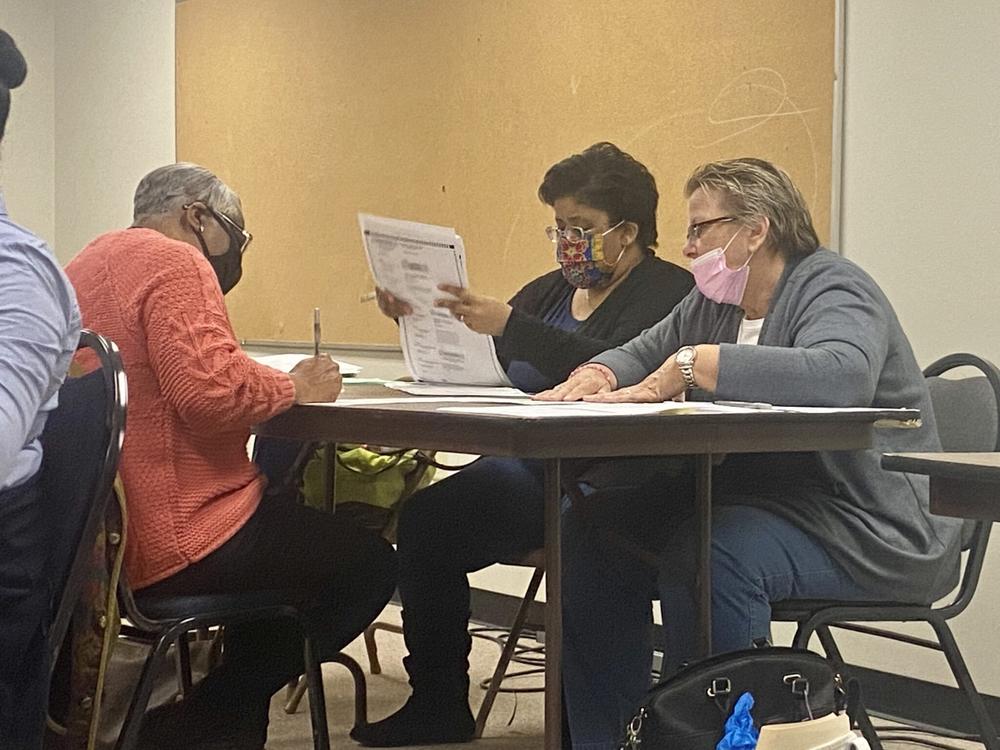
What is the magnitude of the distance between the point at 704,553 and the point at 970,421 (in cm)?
63

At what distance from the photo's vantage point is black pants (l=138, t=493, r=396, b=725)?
211 cm

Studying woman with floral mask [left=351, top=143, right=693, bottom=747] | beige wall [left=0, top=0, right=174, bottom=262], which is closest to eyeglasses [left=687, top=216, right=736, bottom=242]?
woman with floral mask [left=351, top=143, right=693, bottom=747]

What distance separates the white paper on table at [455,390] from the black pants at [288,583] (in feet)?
1.01

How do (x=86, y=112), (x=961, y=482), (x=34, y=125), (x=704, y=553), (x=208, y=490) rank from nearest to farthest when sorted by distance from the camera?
(x=961, y=482)
(x=704, y=553)
(x=208, y=490)
(x=86, y=112)
(x=34, y=125)

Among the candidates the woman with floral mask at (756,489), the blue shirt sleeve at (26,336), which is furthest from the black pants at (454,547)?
the blue shirt sleeve at (26,336)

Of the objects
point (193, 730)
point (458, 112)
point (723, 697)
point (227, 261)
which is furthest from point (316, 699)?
point (458, 112)

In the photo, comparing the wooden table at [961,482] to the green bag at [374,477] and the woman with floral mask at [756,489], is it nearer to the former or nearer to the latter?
the woman with floral mask at [756,489]

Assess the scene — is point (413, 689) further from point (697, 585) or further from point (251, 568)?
point (697, 585)

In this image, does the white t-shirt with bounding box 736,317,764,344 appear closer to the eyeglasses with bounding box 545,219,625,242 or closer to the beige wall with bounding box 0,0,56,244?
the eyeglasses with bounding box 545,219,625,242

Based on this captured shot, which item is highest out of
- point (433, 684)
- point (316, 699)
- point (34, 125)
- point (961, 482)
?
point (34, 125)

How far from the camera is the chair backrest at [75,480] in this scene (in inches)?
60.8

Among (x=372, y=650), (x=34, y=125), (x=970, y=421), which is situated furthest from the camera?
(x=34, y=125)

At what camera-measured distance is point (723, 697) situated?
1.75 meters

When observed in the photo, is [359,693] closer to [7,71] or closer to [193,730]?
[193,730]
